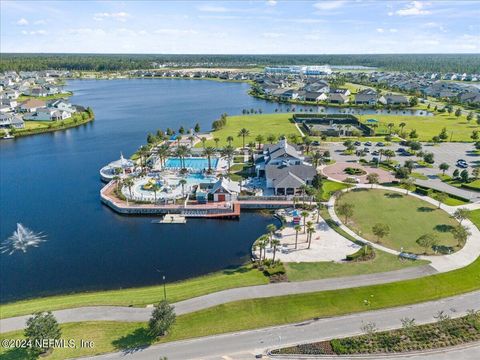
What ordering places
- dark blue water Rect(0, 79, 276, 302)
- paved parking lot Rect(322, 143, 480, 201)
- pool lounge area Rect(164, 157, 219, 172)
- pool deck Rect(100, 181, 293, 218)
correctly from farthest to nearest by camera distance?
1. pool lounge area Rect(164, 157, 219, 172)
2. paved parking lot Rect(322, 143, 480, 201)
3. pool deck Rect(100, 181, 293, 218)
4. dark blue water Rect(0, 79, 276, 302)

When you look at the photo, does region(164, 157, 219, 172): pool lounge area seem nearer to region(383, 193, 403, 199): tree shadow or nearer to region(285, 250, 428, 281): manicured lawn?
region(383, 193, 403, 199): tree shadow

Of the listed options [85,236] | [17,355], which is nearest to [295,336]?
[17,355]

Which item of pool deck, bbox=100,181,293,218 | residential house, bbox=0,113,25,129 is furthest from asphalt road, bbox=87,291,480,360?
residential house, bbox=0,113,25,129

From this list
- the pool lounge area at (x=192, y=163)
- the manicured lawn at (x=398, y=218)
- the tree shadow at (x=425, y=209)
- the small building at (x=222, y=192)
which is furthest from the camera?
the pool lounge area at (x=192, y=163)

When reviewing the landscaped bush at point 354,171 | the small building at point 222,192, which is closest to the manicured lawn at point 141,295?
the small building at point 222,192

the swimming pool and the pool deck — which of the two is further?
the swimming pool

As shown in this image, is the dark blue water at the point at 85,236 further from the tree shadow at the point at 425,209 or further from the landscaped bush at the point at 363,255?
the tree shadow at the point at 425,209
